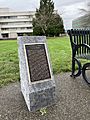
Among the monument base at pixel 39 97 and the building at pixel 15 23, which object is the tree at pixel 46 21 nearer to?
the building at pixel 15 23

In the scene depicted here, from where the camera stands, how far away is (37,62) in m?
3.46

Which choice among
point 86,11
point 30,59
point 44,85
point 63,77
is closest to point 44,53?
point 30,59

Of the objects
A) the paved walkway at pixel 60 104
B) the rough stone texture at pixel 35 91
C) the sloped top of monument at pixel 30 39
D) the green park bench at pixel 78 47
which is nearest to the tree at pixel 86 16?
the green park bench at pixel 78 47

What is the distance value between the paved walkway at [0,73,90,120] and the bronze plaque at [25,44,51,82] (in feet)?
1.63

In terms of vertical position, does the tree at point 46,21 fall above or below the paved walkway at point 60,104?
above

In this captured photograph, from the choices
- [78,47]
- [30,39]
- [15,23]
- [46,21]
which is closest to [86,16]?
[78,47]

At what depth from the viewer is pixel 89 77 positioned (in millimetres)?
4945

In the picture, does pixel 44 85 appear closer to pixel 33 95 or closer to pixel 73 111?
pixel 33 95

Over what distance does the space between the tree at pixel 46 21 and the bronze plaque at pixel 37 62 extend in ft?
129

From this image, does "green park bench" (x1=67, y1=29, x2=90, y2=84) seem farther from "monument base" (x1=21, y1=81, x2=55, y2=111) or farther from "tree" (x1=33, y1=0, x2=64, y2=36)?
"tree" (x1=33, y1=0, x2=64, y2=36)

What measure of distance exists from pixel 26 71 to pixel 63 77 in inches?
73.7

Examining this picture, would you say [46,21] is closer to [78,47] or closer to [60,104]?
[78,47]

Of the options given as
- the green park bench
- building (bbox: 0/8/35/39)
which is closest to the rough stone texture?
the green park bench

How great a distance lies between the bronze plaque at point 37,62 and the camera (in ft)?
11.1
